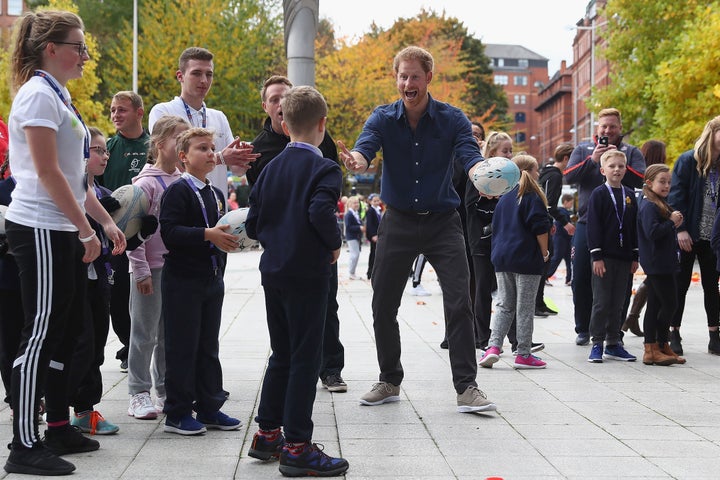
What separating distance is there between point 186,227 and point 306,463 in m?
1.52

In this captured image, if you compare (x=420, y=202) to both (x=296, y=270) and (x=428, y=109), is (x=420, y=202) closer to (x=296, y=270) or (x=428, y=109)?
(x=428, y=109)

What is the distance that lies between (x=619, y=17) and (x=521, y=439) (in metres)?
37.3

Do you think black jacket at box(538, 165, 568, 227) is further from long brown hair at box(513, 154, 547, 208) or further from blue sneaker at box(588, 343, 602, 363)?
blue sneaker at box(588, 343, 602, 363)

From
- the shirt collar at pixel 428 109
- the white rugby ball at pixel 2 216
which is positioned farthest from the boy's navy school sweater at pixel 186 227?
the shirt collar at pixel 428 109

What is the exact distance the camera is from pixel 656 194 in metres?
8.85

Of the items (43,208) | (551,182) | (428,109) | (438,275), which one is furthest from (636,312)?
(43,208)

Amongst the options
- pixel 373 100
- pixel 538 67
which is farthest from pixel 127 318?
pixel 538 67

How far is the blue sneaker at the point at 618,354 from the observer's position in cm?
892

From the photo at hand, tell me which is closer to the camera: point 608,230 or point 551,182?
point 608,230

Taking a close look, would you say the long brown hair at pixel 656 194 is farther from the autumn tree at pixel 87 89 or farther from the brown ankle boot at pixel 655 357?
the autumn tree at pixel 87 89

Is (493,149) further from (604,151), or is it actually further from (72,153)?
(72,153)

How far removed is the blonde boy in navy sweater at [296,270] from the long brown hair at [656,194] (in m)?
4.57

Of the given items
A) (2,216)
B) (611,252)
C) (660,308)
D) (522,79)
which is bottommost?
(660,308)

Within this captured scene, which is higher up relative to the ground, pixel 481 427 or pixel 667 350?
pixel 667 350
